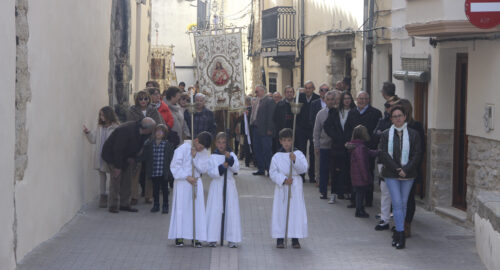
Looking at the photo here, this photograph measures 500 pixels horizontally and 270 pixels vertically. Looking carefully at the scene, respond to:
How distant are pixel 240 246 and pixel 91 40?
4965 millimetres

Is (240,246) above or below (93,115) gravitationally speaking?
below

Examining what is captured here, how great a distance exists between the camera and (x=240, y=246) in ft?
32.9

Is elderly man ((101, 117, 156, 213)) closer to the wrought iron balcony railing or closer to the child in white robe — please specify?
the child in white robe

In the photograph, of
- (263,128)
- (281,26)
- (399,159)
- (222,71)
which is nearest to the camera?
(399,159)

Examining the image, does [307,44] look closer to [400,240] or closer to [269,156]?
[269,156]

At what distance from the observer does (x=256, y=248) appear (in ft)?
32.6

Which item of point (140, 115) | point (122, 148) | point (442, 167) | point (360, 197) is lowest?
point (360, 197)

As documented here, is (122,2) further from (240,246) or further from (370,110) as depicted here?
(240,246)

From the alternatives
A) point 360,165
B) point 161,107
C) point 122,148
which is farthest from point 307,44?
point 122,148

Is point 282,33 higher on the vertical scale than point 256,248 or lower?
higher

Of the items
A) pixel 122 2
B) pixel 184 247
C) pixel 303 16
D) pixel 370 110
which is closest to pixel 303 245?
pixel 184 247

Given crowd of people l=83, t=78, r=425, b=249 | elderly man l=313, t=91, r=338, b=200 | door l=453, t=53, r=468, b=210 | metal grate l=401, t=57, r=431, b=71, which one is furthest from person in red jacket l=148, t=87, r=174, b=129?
door l=453, t=53, r=468, b=210

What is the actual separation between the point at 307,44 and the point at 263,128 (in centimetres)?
716

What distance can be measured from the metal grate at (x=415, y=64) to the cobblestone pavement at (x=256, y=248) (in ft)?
7.49
